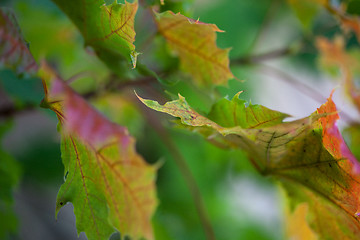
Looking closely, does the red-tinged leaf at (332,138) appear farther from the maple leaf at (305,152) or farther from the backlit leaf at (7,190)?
the backlit leaf at (7,190)

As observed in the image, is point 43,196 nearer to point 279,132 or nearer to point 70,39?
point 70,39

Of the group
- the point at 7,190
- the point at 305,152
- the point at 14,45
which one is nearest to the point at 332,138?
the point at 305,152

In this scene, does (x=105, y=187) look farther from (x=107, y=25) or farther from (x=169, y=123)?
(x=169, y=123)

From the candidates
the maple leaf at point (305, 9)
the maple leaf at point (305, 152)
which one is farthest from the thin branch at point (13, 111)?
the maple leaf at point (305, 9)

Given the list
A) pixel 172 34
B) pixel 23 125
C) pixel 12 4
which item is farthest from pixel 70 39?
pixel 23 125

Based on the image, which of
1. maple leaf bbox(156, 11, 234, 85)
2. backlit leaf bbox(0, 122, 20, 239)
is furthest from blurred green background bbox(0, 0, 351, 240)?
maple leaf bbox(156, 11, 234, 85)

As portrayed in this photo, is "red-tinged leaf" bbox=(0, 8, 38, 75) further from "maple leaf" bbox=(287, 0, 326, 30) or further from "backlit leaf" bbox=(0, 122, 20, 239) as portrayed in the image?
"maple leaf" bbox=(287, 0, 326, 30)

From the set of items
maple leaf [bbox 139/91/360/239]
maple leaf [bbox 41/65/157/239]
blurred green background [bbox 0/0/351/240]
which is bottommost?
blurred green background [bbox 0/0/351/240]
